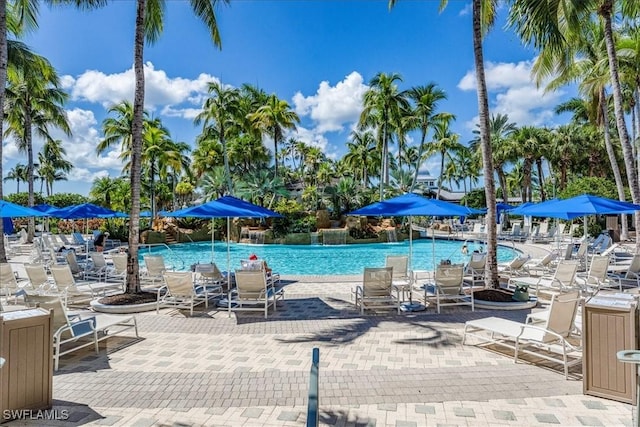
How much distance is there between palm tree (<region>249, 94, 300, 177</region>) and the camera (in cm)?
3278

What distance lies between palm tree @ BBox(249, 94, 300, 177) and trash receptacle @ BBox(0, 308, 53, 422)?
99.4 feet

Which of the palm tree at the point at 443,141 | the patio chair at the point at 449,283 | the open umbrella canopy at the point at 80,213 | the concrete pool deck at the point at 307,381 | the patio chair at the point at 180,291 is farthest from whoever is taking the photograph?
the palm tree at the point at 443,141

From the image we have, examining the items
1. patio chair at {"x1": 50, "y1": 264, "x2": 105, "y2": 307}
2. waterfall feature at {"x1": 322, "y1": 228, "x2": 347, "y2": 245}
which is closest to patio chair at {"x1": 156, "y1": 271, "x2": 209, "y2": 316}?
patio chair at {"x1": 50, "y1": 264, "x2": 105, "y2": 307}

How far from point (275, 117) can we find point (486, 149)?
2611 centimetres

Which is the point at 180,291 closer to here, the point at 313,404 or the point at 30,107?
the point at 313,404

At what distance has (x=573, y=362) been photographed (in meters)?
4.84

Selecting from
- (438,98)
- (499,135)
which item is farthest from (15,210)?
(499,135)

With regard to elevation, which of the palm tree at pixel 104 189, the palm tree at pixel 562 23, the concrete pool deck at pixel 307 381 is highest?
the palm tree at pixel 562 23

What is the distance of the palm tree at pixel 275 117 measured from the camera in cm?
3278

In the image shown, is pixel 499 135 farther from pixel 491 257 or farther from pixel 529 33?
pixel 491 257

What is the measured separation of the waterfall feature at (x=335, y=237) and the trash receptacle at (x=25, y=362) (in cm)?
2371

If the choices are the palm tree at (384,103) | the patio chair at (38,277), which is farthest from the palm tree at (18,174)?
the patio chair at (38,277)

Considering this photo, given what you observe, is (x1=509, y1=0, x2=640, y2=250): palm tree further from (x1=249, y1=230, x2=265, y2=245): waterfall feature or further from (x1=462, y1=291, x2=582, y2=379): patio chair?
(x1=249, y1=230, x2=265, y2=245): waterfall feature

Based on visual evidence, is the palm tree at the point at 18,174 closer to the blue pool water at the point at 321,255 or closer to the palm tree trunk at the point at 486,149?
the blue pool water at the point at 321,255
